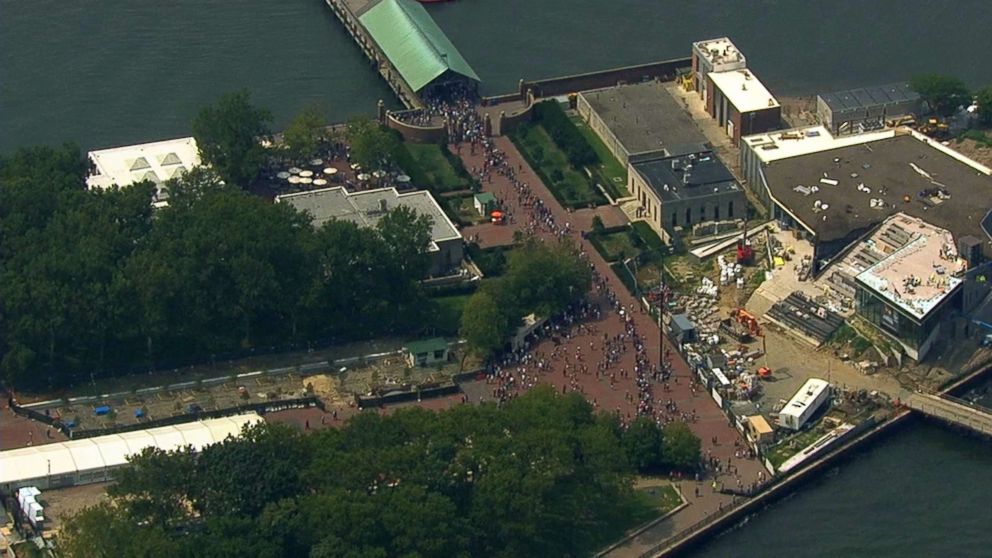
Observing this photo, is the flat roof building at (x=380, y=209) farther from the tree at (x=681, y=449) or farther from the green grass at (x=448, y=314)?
the tree at (x=681, y=449)

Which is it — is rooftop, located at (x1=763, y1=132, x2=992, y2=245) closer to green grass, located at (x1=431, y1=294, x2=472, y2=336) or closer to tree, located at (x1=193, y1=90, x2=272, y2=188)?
green grass, located at (x1=431, y1=294, x2=472, y2=336)

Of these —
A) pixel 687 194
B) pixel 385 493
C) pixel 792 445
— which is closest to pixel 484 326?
pixel 792 445

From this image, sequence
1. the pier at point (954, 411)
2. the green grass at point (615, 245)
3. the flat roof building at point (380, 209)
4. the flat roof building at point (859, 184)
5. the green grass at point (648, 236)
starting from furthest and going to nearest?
the green grass at point (648, 236) < the green grass at point (615, 245) < the flat roof building at point (380, 209) < the flat roof building at point (859, 184) < the pier at point (954, 411)

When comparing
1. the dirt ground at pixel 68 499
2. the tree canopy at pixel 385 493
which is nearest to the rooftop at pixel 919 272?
the tree canopy at pixel 385 493

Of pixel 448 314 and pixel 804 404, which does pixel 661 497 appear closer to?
pixel 804 404

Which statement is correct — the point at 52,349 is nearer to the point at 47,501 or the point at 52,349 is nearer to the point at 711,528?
the point at 47,501

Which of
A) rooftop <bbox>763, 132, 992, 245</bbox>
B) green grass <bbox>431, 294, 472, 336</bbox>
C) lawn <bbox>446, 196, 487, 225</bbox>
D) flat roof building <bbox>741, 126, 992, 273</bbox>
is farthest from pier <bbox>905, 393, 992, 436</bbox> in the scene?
lawn <bbox>446, 196, 487, 225</bbox>
